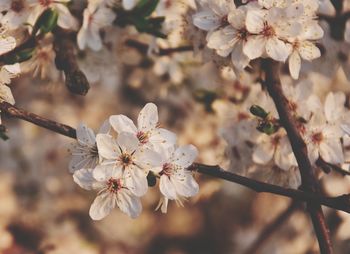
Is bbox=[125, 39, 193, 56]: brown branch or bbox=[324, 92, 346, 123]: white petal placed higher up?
bbox=[324, 92, 346, 123]: white petal

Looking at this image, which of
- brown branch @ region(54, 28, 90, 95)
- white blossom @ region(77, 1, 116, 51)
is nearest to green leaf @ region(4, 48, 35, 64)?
brown branch @ region(54, 28, 90, 95)

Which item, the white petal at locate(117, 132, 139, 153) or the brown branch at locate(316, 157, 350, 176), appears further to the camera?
the brown branch at locate(316, 157, 350, 176)

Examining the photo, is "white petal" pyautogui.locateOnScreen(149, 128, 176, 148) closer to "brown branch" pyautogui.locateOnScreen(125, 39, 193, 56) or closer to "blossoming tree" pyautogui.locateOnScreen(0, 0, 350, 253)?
"blossoming tree" pyautogui.locateOnScreen(0, 0, 350, 253)

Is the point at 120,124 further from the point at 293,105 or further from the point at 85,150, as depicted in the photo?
the point at 293,105

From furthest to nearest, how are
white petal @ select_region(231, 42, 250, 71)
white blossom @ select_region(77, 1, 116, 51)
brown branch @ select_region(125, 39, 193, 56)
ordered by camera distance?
brown branch @ select_region(125, 39, 193, 56), white blossom @ select_region(77, 1, 116, 51), white petal @ select_region(231, 42, 250, 71)

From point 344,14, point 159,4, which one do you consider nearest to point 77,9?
point 159,4

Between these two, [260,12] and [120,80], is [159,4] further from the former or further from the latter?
[120,80]

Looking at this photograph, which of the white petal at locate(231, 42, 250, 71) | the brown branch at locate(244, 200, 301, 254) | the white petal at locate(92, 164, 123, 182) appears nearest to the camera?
the white petal at locate(92, 164, 123, 182)

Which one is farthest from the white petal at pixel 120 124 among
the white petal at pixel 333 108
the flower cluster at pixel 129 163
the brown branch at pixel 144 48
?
the brown branch at pixel 144 48
